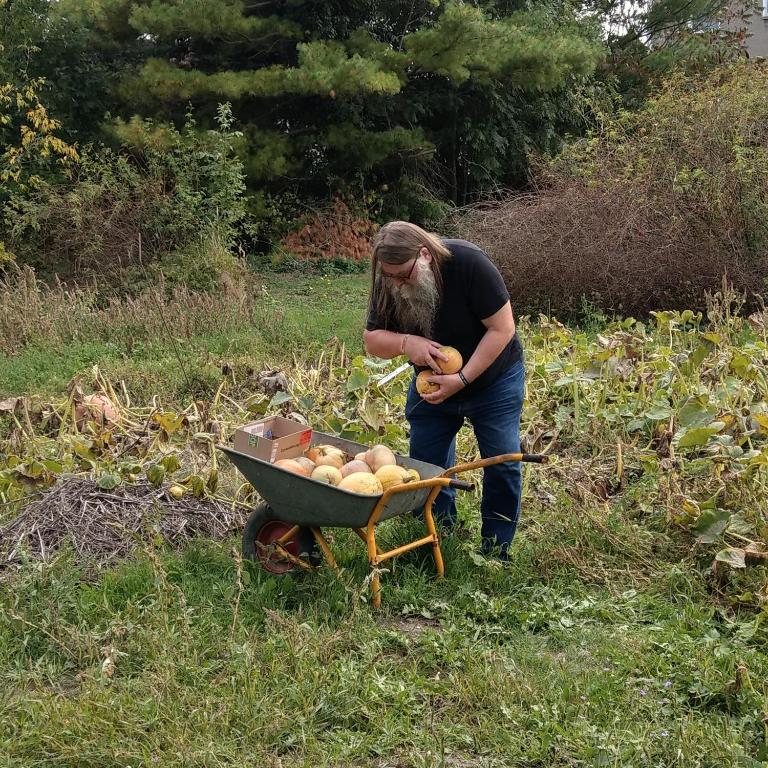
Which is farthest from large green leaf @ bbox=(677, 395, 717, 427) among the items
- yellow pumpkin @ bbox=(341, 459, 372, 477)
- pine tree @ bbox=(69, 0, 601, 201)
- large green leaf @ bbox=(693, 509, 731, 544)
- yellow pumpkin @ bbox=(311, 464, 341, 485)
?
pine tree @ bbox=(69, 0, 601, 201)

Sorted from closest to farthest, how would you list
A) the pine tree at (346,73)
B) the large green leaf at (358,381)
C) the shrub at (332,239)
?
the large green leaf at (358,381) → the pine tree at (346,73) → the shrub at (332,239)

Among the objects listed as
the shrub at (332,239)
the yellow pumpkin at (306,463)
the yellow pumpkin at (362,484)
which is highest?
the yellow pumpkin at (362,484)

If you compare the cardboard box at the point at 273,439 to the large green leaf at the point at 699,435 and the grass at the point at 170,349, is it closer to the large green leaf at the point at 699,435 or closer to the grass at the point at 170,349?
the large green leaf at the point at 699,435

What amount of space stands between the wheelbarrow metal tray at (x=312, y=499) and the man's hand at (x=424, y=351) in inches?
19.0

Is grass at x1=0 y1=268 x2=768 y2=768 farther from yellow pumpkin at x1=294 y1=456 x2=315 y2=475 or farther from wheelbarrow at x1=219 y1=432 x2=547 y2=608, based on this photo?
yellow pumpkin at x1=294 y1=456 x2=315 y2=475

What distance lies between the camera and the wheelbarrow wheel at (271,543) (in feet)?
12.8

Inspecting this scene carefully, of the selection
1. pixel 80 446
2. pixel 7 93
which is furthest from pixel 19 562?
pixel 7 93

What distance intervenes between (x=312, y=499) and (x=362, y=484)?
0.71 feet

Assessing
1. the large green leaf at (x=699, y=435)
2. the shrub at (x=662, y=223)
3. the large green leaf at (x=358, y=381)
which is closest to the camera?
the large green leaf at (x=699, y=435)

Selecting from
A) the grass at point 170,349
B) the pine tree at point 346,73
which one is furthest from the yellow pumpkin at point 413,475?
the pine tree at point 346,73

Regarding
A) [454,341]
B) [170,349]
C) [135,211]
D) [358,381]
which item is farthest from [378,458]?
[135,211]

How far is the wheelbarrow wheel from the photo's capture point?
153 inches

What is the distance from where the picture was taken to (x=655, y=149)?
933 cm

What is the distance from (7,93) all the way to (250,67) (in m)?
4.27
